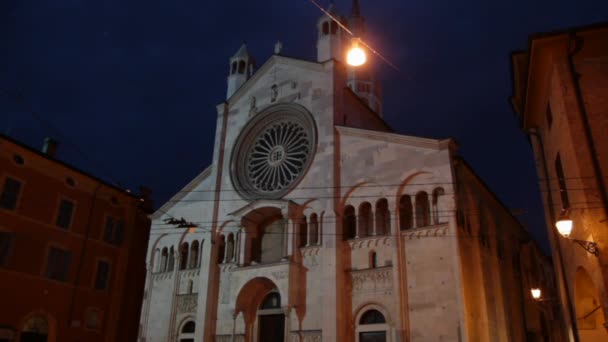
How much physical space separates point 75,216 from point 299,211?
384 inches

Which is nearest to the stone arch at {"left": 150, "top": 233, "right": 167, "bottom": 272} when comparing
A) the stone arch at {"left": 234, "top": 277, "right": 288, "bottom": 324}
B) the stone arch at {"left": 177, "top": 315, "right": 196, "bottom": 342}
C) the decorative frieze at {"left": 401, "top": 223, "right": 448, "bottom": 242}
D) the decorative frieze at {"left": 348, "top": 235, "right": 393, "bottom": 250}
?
the stone arch at {"left": 177, "top": 315, "right": 196, "bottom": 342}

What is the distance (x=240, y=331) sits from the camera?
22156 mm

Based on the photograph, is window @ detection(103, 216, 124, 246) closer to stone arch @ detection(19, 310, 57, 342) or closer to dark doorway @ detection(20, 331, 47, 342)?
stone arch @ detection(19, 310, 57, 342)

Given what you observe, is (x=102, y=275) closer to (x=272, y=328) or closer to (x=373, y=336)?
(x=272, y=328)

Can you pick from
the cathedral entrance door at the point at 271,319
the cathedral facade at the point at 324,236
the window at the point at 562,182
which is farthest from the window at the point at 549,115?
the cathedral entrance door at the point at 271,319

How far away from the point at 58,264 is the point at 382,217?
13.4m

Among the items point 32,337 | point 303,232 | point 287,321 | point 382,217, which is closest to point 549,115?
point 382,217

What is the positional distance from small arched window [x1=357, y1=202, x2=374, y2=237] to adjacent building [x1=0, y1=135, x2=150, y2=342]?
37.6ft

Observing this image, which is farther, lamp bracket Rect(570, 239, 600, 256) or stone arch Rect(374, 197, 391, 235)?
stone arch Rect(374, 197, 391, 235)

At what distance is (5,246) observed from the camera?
60.3 feet

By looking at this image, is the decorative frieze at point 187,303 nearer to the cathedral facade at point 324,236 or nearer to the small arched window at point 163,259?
the cathedral facade at point 324,236

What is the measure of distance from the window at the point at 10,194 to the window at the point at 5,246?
3.45ft

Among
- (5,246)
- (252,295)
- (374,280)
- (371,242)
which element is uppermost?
(371,242)

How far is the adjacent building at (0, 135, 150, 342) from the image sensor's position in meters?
18.6
